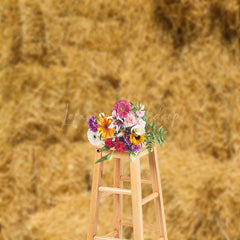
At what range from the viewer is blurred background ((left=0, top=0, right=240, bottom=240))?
2428mm

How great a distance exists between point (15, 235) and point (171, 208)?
3.04 ft

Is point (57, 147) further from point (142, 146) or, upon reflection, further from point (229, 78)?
point (229, 78)

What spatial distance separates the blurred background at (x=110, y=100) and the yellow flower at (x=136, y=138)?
0.59 m

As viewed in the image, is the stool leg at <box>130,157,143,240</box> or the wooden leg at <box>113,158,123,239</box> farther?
the wooden leg at <box>113,158,123,239</box>

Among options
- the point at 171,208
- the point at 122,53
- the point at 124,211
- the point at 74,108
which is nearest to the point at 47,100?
the point at 74,108

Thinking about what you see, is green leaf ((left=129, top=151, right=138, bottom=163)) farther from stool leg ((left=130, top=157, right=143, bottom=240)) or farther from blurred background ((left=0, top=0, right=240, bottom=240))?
blurred background ((left=0, top=0, right=240, bottom=240))

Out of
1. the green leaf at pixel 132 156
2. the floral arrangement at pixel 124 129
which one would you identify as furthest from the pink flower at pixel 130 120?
the green leaf at pixel 132 156

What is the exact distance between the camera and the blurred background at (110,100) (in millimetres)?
2428

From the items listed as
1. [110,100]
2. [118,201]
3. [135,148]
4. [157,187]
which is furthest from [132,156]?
[110,100]

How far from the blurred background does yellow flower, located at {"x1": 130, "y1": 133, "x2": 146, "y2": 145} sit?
593 millimetres

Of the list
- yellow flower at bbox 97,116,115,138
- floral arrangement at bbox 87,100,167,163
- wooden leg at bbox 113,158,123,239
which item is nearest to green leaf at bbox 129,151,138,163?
floral arrangement at bbox 87,100,167,163

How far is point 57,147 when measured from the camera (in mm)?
2559

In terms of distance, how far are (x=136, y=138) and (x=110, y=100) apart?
0.67 m

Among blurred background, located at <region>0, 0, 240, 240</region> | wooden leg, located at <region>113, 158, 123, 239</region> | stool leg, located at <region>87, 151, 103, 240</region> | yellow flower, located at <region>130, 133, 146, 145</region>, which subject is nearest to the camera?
yellow flower, located at <region>130, 133, 146, 145</region>
